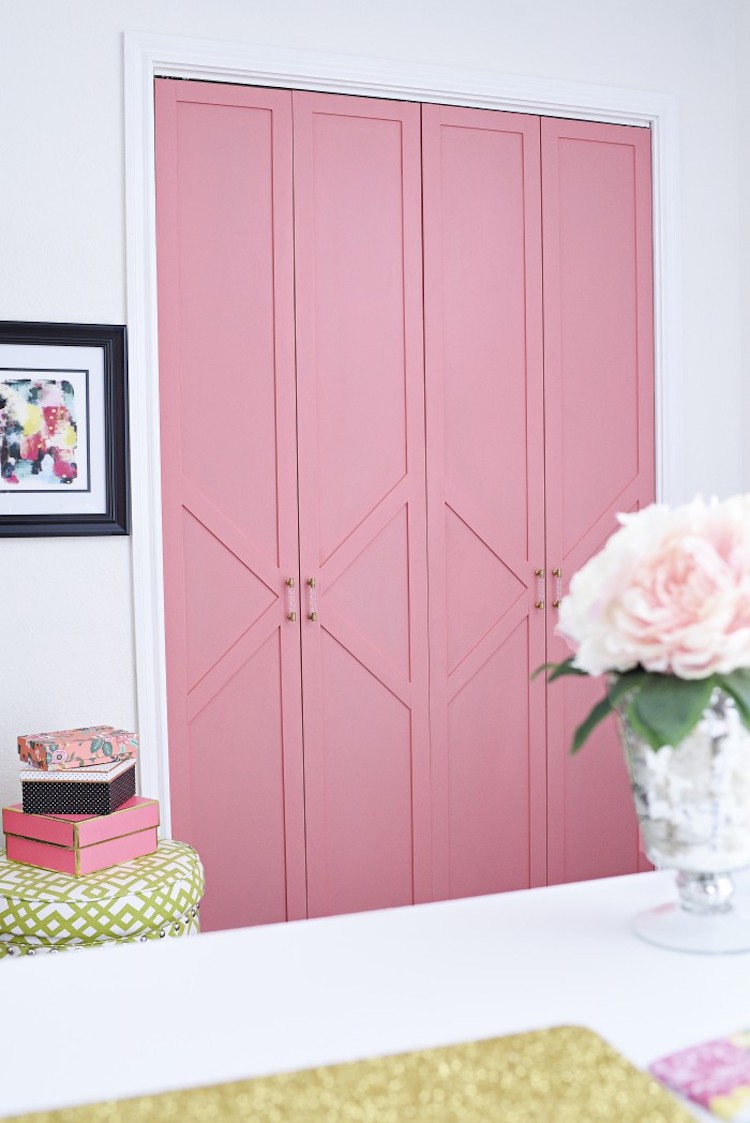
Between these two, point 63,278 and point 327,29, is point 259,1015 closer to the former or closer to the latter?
point 63,278

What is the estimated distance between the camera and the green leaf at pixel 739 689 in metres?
0.92

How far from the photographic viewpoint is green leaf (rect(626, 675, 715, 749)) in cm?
90

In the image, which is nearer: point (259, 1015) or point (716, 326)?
point (259, 1015)

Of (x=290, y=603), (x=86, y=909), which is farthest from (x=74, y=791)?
(x=290, y=603)

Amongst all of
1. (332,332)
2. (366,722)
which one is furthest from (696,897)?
(332,332)

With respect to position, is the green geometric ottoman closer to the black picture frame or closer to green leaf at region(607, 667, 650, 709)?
the black picture frame

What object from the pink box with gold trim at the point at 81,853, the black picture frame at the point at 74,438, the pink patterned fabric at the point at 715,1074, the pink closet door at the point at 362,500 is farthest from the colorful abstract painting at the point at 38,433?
the pink patterned fabric at the point at 715,1074

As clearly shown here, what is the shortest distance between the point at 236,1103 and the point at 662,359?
2799 mm

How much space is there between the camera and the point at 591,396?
3.14 m

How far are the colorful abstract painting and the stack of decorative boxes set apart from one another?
0.68 metres

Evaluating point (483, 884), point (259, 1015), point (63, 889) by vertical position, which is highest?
point (259, 1015)

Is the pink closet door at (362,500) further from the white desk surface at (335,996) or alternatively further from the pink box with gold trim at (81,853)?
the white desk surface at (335,996)

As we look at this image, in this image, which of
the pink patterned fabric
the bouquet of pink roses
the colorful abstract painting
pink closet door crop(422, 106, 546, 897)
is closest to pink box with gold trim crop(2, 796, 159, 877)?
the colorful abstract painting

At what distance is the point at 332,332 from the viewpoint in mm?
2887
